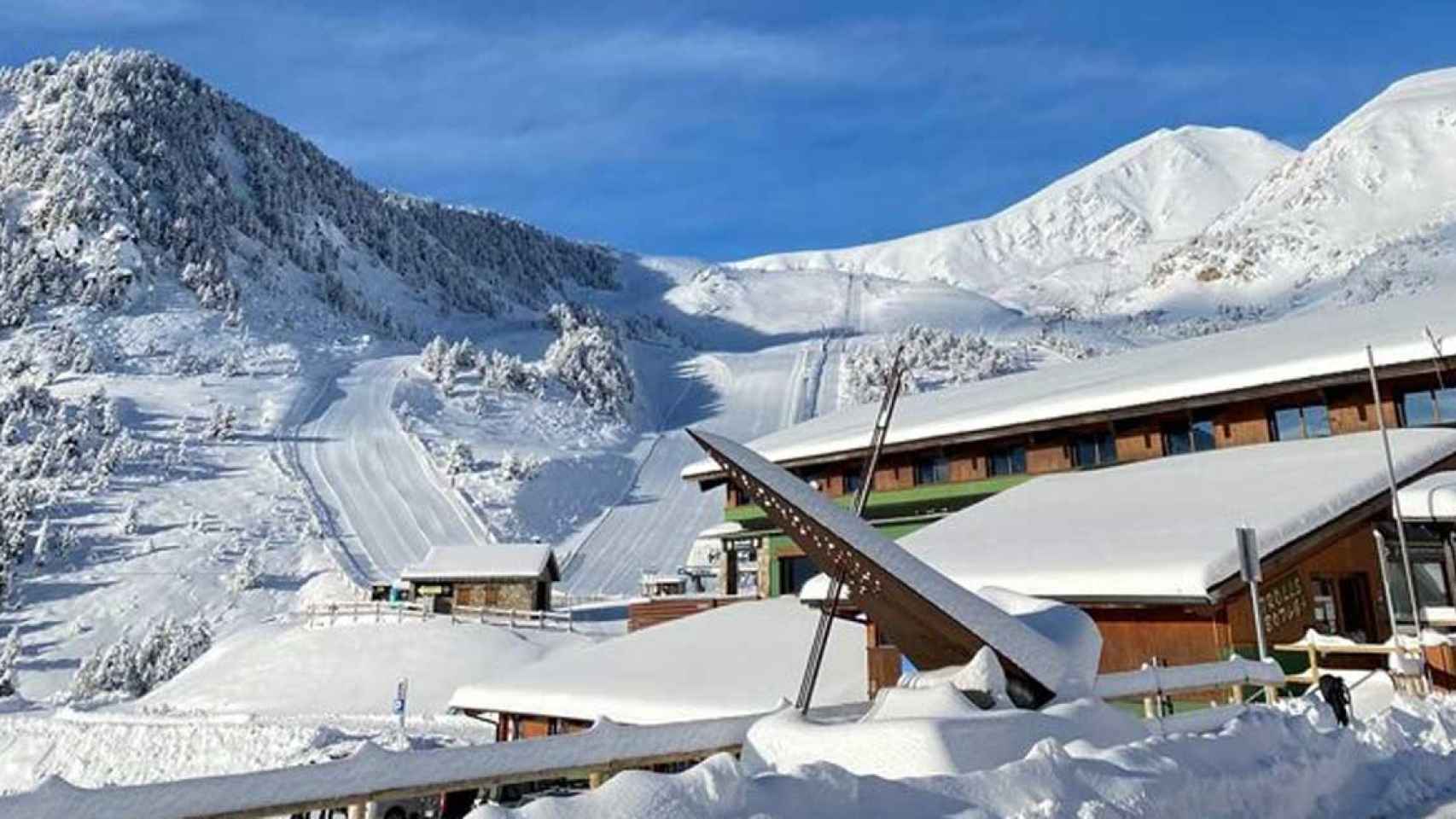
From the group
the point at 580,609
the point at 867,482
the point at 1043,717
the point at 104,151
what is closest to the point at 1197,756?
→ the point at 1043,717

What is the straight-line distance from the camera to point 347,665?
39.8 meters

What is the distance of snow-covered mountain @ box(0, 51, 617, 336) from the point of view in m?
105

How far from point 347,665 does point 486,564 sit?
1048 cm

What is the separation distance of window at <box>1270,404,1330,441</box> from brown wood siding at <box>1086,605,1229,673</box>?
7.95 m

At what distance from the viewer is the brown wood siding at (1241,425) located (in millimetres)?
21109

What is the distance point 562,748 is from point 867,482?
4.07 meters

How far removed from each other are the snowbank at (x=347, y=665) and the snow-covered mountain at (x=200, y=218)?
69209 millimetres

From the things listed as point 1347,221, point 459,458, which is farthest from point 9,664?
point 1347,221

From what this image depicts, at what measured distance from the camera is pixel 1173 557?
14281 millimetres

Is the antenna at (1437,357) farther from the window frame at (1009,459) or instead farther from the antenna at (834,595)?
the antenna at (834,595)

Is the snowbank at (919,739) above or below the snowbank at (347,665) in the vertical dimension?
above

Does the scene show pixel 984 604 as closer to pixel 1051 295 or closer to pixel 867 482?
pixel 867 482

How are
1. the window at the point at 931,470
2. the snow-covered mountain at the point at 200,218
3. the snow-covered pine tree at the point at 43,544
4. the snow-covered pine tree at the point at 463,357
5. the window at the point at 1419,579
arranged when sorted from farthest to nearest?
the snow-covered mountain at the point at 200,218
the snow-covered pine tree at the point at 463,357
the snow-covered pine tree at the point at 43,544
the window at the point at 931,470
the window at the point at 1419,579

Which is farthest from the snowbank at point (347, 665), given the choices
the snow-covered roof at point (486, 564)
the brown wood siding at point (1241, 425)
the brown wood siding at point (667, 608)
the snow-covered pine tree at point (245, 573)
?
the brown wood siding at point (1241, 425)
